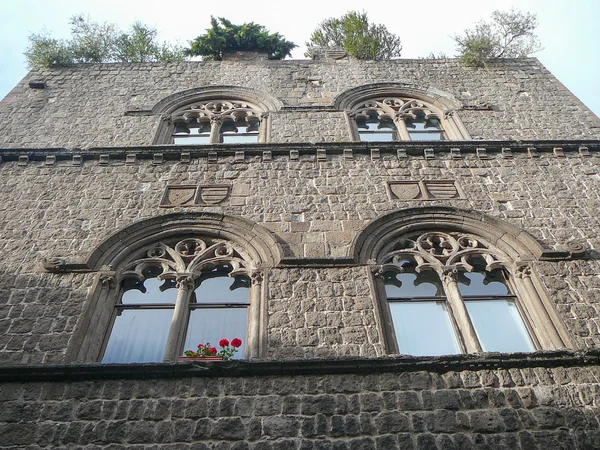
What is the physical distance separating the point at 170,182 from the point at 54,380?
153 inches

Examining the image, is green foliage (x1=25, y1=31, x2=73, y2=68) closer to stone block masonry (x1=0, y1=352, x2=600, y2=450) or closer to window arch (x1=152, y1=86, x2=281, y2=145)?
window arch (x1=152, y1=86, x2=281, y2=145)

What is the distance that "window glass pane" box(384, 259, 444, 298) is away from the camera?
707cm

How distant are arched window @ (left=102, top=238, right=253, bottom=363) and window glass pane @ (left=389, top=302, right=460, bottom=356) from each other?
169 cm

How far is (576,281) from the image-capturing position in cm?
693

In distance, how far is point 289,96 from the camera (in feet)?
38.2

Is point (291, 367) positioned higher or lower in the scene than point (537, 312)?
lower

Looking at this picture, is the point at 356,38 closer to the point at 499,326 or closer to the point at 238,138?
the point at 238,138

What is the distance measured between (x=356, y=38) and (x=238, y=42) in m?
2.68

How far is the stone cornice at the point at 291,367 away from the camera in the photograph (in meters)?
5.48

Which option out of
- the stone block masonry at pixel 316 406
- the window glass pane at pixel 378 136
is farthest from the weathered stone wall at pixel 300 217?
the window glass pane at pixel 378 136

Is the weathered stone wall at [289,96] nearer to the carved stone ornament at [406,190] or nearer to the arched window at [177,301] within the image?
the carved stone ornament at [406,190]

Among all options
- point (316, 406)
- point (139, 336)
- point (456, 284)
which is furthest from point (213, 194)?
point (316, 406)

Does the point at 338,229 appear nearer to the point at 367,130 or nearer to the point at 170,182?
the point at 170,182

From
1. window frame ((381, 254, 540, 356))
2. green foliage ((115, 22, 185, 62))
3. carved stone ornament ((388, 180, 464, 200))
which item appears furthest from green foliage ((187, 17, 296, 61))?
window frame ((381, 254, 540, 356))
